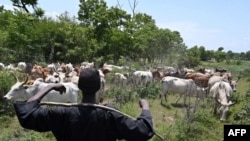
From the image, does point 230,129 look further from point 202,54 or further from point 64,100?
point 202,54

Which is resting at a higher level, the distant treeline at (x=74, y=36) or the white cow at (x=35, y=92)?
the distant treeline at (x=74, y=36)

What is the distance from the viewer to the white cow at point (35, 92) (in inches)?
419

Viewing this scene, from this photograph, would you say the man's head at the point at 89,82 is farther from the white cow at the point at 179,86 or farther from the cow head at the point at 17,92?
the white cow at the point at 179,86

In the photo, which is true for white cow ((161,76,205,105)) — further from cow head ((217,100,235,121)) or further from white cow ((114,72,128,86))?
cow head ((217,100,235,121))

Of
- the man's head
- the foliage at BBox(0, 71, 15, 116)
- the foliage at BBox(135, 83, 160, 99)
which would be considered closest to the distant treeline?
the foliage at BBox(135, 83, 160, 99)

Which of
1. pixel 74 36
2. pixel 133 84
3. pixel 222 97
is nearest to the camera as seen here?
pixel 222 97

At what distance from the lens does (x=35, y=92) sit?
1135 centimetres

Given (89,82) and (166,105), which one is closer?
(89,82)

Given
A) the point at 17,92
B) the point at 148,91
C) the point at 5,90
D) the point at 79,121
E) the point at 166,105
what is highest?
the point at 79,121

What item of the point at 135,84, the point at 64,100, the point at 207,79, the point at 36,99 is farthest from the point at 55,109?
the point at 207,79

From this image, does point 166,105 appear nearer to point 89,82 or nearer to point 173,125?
point 173,125

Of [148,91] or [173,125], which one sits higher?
[148,91]

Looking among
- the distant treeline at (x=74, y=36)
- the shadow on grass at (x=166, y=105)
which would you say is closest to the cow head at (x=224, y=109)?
the shadow on grass at (x=166, y=105)

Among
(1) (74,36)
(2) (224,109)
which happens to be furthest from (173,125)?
(1) (74,36)
